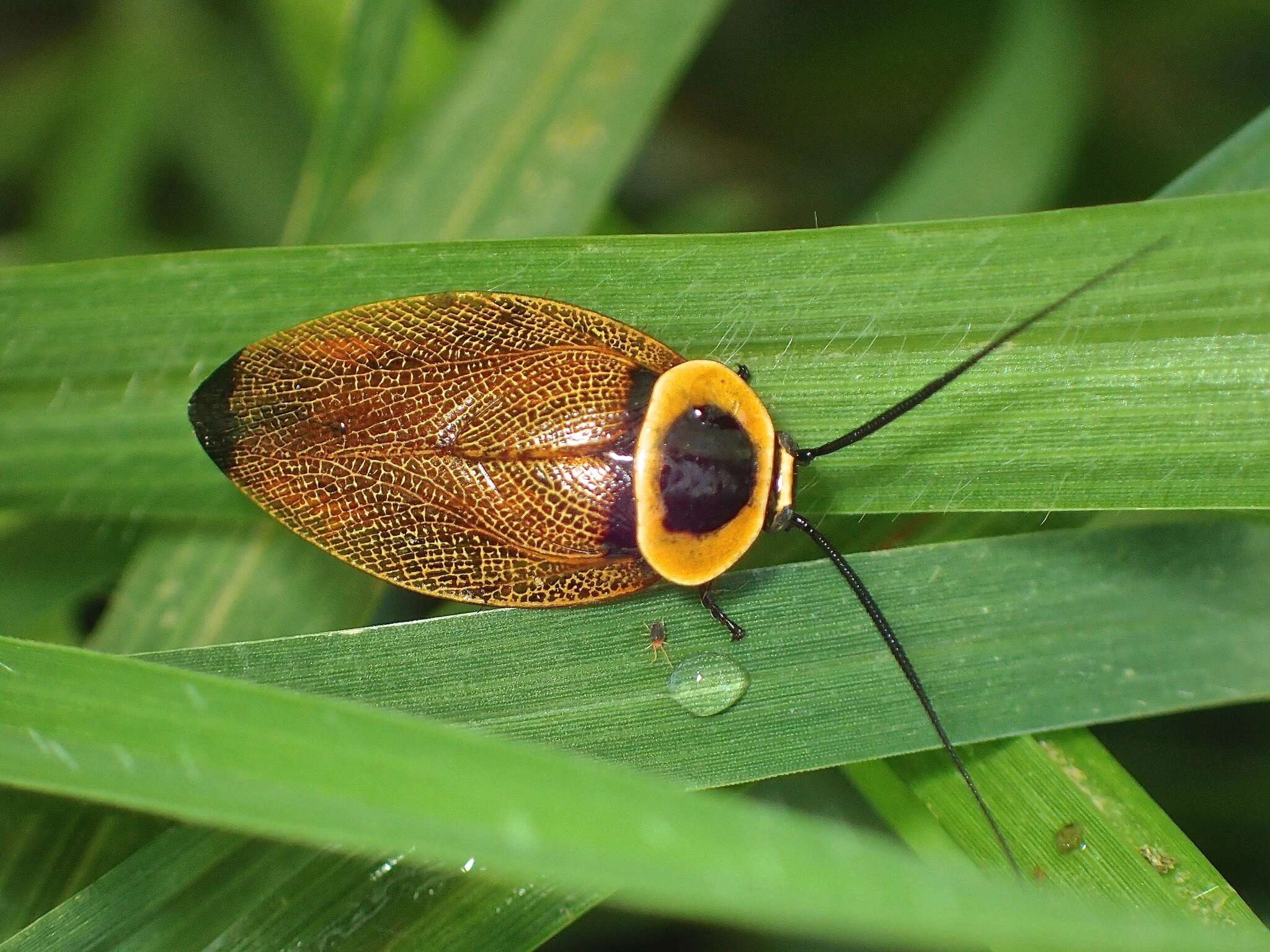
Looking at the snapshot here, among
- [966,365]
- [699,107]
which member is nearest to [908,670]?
[966,365]

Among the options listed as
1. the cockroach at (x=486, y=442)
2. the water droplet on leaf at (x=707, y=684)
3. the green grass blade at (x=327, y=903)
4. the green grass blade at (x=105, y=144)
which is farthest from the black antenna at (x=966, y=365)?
the green grass blade at (x=105, y=144)

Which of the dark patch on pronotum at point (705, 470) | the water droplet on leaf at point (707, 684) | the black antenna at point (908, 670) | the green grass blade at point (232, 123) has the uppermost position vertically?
the green grass blade at point (232, 123)

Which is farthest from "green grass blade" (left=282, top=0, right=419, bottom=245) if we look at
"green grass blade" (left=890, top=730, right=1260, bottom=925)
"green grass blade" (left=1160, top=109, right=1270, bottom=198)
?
"green grass blade" (left=890, top=730, right=1260, bottom=925)

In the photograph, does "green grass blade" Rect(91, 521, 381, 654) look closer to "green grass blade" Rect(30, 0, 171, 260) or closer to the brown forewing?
the brown forewing

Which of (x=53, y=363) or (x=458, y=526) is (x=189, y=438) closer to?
(x=53, y=363)

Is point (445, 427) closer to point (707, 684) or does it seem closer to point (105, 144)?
point (707, 684)

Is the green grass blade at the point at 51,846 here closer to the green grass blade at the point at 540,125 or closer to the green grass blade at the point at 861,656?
the green grass blade at the point at 861,656
